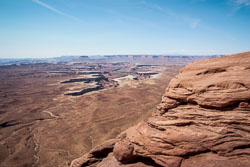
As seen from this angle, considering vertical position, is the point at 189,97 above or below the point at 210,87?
below

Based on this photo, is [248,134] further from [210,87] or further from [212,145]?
[210,87]

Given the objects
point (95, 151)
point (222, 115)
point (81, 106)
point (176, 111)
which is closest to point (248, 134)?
point (222, 115)

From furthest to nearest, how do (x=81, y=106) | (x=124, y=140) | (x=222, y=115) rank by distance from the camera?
(x=81, y=106) → (x=124, y=140) → (x=222, y=115)

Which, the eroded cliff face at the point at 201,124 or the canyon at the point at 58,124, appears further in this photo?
the canyon at the point at 58,124

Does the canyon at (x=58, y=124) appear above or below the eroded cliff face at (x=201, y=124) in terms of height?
below

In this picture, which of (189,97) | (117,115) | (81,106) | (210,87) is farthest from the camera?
(81,106)

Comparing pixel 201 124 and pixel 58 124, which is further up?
pixel 201 124

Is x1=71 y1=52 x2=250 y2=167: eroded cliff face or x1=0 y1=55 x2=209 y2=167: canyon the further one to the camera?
x1=0 y1=55 x2=209 y2=167: canyon

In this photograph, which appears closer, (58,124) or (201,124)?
(201,124)
